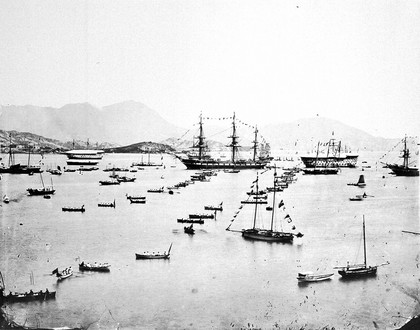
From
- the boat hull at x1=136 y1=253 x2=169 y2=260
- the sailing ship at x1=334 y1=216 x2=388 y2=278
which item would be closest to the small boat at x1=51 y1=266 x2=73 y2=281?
the boat hull at x1=136 y1=253 x2=169 y2=260

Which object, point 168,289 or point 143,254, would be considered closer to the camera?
point 168,289

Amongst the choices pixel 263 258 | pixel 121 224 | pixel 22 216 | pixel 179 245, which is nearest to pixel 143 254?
pixel 179 245

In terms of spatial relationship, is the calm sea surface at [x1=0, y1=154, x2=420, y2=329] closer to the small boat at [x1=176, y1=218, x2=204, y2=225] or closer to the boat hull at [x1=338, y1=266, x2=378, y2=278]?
the boat hull at [x1=338, y1=266, x2=378, y2=278]

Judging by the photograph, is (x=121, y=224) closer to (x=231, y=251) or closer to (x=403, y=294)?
(x=231, y=251)

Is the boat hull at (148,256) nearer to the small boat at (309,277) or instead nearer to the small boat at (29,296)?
the small boat at (29,296)

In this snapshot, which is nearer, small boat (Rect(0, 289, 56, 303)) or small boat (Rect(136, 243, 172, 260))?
small boat (Rect(0, 289, 56, 303))

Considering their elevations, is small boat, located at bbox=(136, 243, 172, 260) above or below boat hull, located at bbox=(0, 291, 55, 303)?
above

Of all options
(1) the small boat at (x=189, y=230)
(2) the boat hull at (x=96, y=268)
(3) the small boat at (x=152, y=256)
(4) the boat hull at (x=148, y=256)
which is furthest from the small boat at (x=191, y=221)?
(2) the boat hull at (x=96, y=268)

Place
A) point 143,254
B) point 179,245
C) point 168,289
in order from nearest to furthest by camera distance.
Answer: point 168,289, point 143,254, point 179,245
